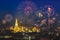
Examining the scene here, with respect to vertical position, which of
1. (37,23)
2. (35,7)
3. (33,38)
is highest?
(35,7)

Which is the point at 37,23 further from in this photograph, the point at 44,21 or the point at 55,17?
the point at 55,17

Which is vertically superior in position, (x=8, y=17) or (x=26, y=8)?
(x=26, y=8)

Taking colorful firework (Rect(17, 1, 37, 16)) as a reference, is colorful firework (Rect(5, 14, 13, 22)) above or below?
below

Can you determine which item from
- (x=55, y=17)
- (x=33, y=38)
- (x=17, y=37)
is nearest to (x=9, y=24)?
(x=17, y=37)

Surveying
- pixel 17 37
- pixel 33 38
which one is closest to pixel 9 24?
pixel 17 37

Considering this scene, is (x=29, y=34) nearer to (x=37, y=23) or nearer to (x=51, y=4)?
(x=37, y=23)

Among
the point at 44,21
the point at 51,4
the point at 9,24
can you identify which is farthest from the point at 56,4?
the point at 9,24

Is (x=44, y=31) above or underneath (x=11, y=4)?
underneath

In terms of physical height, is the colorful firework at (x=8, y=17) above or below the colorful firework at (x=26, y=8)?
below

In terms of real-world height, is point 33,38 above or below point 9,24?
below
